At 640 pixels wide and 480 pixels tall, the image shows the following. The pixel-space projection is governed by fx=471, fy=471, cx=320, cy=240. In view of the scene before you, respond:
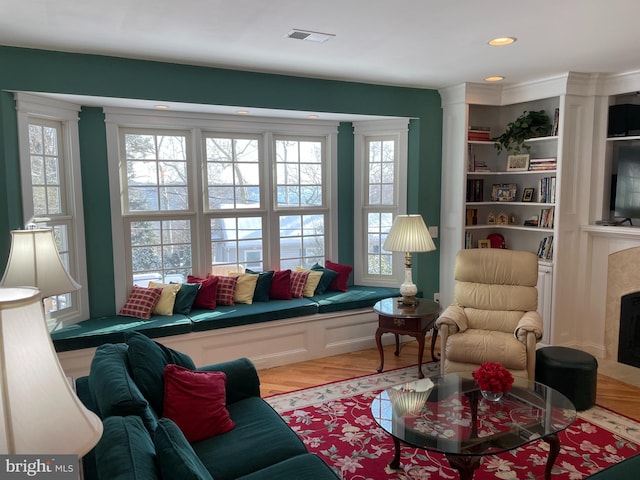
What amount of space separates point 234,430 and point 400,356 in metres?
2.46

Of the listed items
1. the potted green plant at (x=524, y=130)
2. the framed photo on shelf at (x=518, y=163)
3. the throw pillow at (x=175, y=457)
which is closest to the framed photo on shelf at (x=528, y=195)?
the framed photo on shelf at (x=518, y=163)

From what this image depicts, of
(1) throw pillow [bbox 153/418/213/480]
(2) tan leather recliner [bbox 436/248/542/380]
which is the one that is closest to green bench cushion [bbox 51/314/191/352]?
(1) throw pillow [bbox 153/418/213/480]

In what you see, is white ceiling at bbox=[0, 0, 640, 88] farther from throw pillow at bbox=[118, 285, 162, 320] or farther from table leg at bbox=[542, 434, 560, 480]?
table leg at bbox=[542, 434, 560, 480]

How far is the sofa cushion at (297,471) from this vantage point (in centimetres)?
199

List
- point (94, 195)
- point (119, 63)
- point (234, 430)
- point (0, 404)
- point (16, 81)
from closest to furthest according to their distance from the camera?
point (0, 404), point (234, 430), point (16, 81), point (119, 63), point (94, 195)

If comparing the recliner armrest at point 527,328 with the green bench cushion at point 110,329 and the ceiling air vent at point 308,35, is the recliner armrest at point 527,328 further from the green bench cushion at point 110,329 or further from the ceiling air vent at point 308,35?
the green bench cushion at point 110,329

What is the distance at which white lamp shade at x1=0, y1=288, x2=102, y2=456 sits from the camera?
3.08 ft

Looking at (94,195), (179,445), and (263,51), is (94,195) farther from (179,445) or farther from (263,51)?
(179,445)

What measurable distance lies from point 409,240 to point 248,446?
7.89ft

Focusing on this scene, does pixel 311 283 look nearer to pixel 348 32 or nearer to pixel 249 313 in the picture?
pixel 249 313

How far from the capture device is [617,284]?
14.2 feet

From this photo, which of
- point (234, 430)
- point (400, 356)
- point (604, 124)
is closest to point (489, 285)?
point (400, 356)

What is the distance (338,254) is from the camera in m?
5.23

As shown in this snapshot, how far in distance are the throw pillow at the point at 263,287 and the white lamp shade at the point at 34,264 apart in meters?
2.15
